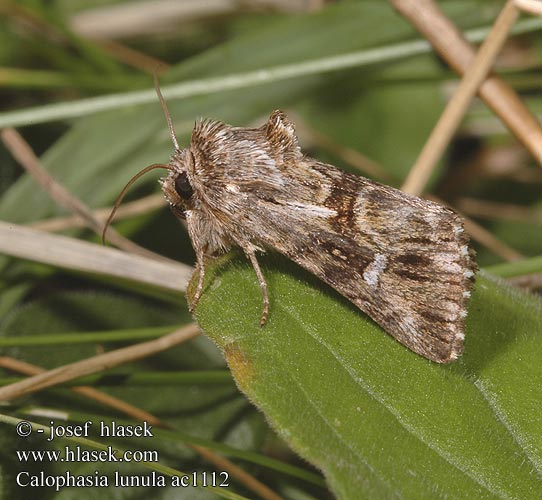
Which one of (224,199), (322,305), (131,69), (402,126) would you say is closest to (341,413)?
(322,305)

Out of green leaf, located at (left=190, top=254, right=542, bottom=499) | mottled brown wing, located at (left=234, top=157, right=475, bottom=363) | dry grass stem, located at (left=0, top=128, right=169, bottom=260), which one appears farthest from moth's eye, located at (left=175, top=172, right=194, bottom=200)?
dry grass stem, located at (left=0, top=128, right=169, bottom=260)

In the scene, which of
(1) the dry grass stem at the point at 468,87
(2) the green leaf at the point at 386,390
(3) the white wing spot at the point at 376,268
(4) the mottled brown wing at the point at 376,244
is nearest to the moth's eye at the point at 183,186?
(4) the mottled brown wing at the point at 376,244

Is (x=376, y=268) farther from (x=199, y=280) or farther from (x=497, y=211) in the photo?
(x=497, y=211)

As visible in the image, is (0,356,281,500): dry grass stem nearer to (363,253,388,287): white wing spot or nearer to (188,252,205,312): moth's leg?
(188,252,205,312): moth's leg

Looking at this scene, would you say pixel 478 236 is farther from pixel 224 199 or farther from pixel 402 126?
pixel 224 199

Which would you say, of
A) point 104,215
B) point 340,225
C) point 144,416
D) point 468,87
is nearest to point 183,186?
point 340,225

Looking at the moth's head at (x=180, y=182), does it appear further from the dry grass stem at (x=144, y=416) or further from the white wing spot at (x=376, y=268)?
the dry grass stem at (x=144, y=416)

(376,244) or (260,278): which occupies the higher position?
(376,244)
